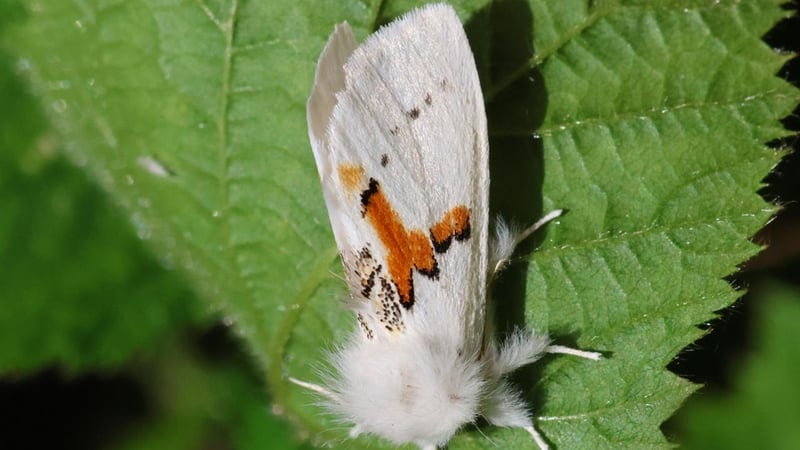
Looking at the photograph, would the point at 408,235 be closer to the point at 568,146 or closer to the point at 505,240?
the point at 505,240

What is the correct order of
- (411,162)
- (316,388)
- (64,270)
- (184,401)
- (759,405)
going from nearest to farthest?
(411,162) < (316,388) < (759,405) < (64,270) < (184,401)

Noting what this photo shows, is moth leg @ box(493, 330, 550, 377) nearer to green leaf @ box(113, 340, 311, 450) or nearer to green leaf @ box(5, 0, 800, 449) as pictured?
green leaf @ box(5, 0, 800, 449)

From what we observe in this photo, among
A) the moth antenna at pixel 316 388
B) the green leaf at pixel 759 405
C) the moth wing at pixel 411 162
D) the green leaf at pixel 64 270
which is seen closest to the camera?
the moth wing at pixel 411 162

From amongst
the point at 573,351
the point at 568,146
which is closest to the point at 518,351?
the point at 573,351

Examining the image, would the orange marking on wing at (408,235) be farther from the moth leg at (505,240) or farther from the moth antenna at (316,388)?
the moth antenna at (316,388)

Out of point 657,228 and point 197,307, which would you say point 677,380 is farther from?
point 197,307

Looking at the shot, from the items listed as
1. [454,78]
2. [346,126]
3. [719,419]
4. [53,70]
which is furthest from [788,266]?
[53,70]

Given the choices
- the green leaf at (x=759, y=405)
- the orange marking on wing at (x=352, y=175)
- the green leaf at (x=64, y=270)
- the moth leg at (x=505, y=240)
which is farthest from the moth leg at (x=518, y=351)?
the green leaf at (x=64, y=270)
